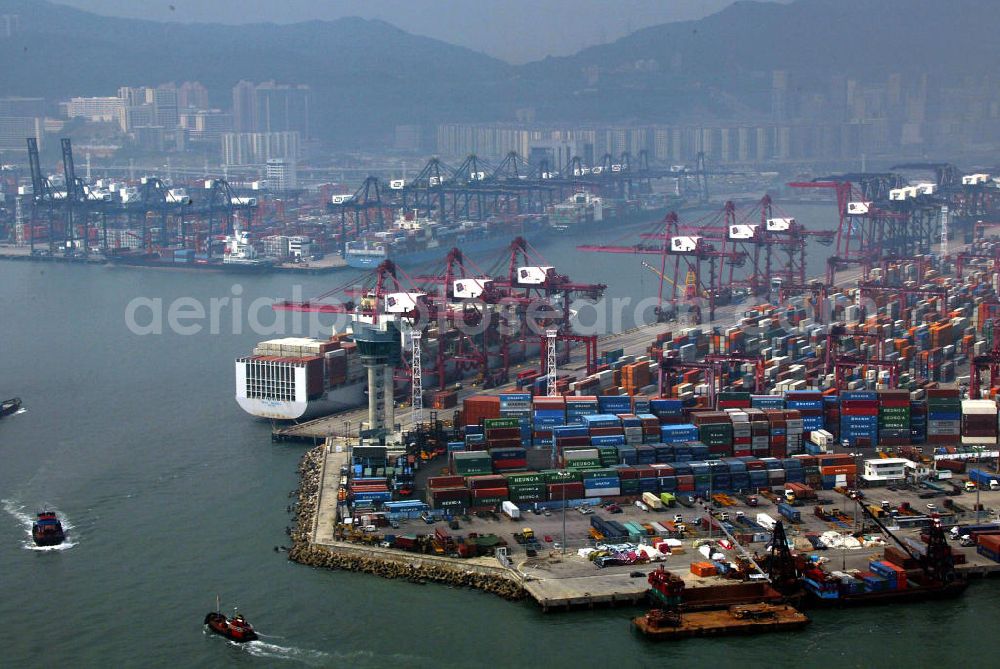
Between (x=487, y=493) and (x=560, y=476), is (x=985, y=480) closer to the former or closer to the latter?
(x=560, y=476)

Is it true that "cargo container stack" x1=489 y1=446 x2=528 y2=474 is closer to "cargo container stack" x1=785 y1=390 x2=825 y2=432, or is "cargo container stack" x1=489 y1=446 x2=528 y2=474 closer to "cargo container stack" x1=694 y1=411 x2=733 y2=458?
"cargo container stack" x1=694 y1=411 x2=733 y2=458

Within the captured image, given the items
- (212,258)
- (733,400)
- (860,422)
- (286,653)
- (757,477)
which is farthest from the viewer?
(212,258)

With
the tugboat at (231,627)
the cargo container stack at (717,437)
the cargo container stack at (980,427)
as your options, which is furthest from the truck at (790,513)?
the tugboat at (231,627)

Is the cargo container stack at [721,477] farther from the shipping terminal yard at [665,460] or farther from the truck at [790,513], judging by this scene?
the truck at [790,513]

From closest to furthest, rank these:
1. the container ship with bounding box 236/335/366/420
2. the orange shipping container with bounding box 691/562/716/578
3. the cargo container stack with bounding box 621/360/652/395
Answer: the orange shipping container with bounding box 691/562/716/578 → the container ship with bounding box 236/335/366/420 → the cargo container stack with bounding box 621/360/652/395

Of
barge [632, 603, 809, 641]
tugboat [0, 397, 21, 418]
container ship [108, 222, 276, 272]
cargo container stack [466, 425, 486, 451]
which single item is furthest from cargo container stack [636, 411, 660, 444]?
container ship [108, 222, 276, 272]

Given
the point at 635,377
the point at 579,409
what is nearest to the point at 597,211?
the point at 635,377
